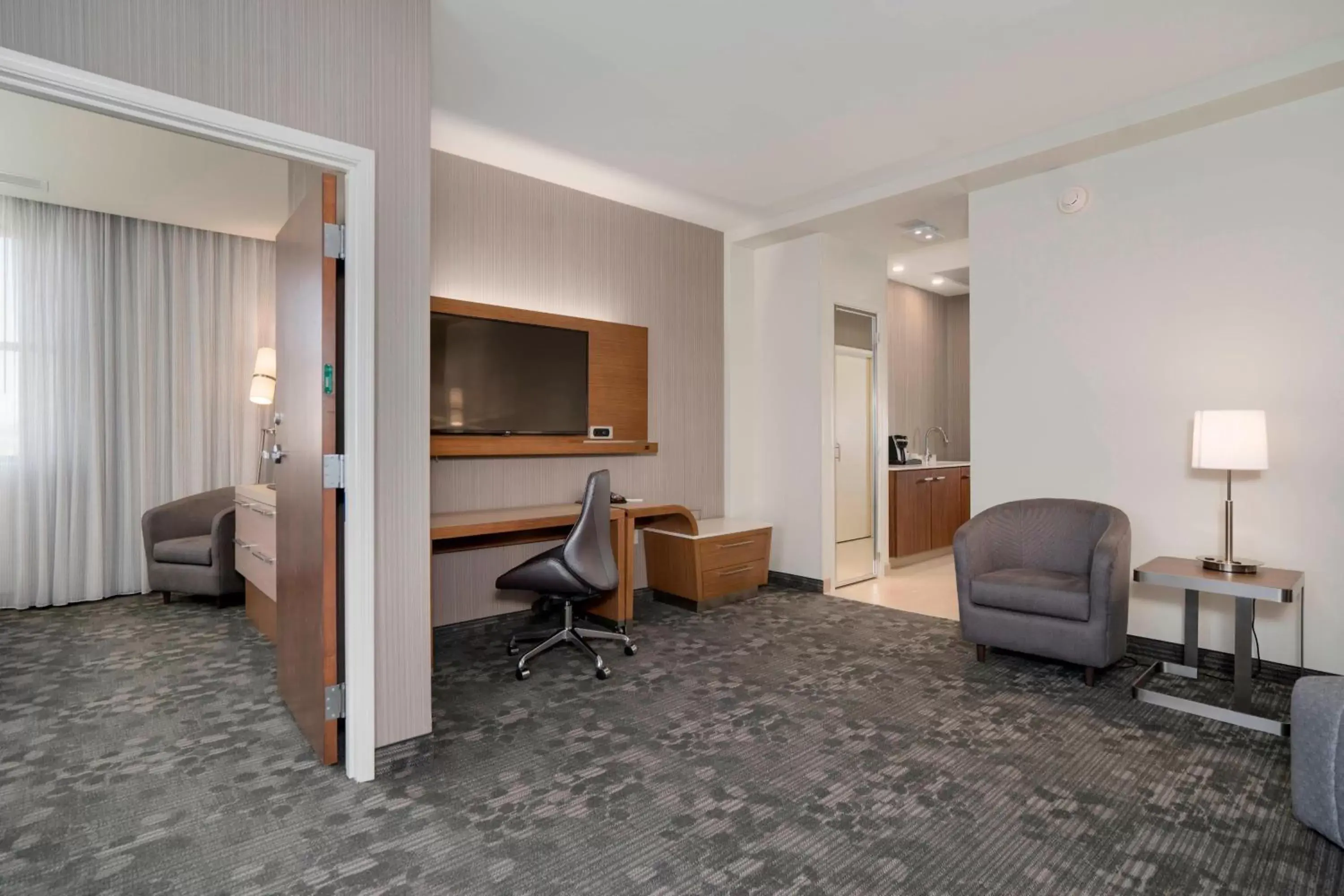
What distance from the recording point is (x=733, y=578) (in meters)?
4.77

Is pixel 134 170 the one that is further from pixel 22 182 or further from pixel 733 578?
pixel 733 578

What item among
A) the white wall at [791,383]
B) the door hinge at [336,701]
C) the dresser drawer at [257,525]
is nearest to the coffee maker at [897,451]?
the white wall at [791,383]

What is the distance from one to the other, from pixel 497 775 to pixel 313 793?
582 mm

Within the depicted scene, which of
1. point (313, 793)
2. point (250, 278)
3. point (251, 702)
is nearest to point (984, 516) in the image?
point (313, 793)

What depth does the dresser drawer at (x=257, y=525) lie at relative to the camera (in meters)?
3.40

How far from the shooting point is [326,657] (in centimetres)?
232

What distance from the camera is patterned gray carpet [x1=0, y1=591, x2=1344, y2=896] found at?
1810 millimetres

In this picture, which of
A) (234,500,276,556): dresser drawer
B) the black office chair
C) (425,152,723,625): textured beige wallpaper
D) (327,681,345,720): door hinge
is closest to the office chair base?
the black office chair

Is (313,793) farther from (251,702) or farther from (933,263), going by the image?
(933,263)

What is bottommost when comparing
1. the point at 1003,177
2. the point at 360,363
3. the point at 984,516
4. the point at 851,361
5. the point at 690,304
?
the point at 984,516

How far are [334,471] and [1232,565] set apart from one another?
3.73 m

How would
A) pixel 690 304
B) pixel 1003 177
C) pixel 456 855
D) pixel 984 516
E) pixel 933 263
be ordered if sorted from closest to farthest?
pixel 456 855 → pixel 984 516 → pixel 1003 177 → pixel 690 304 → pixel 933 263

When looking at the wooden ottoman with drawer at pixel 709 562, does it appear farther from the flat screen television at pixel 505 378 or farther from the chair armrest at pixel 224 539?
the chair armrest at pixel 224 539

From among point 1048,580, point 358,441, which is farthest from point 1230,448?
point 358,441
